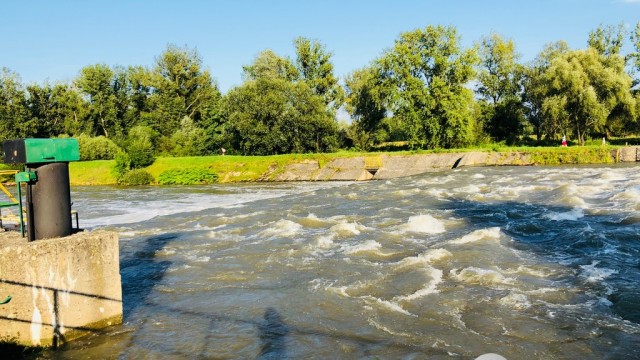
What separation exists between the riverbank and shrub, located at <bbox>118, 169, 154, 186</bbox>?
72 cm

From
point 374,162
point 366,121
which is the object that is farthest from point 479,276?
point 366,121

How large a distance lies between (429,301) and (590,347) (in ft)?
8.75

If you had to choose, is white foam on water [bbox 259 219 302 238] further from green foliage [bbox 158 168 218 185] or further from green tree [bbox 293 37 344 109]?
green tree [bbox 293 37 344 109]

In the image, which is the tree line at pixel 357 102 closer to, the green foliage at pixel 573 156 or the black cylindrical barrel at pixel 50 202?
the green foliage at pixel 573 156

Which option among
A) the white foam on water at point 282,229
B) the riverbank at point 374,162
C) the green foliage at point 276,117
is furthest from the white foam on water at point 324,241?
the green foliage at point 276,117

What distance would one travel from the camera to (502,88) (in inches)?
2372

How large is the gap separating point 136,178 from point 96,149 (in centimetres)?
1365

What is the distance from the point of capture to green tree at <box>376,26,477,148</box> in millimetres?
51188

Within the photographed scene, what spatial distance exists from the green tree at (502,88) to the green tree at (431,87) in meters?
7.76

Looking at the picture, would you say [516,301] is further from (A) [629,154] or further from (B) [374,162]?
(A) [629,154]

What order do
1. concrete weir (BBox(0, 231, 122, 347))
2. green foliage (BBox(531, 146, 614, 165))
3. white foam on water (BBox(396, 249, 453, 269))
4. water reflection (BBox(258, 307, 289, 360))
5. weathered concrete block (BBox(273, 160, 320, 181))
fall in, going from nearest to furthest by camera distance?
concrete weir (BBox(0, 231, 122, 347)) → water reflection (BBox(258, 307, 289, 360)) → white foam on water (BBox(396, 249, 453, 269)) → green foliage (BBox(531, 146, 614, 165)) → weathered concrete block (BBox(273, 160, 320, 181))

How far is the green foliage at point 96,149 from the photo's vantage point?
55.1 m

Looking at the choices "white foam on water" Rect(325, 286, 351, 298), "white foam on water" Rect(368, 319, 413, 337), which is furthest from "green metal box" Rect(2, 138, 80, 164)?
"white foam on water" Rect(368, 319, 413, 337)

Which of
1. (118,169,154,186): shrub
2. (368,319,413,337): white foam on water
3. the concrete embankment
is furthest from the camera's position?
(118,169,154,186): shrub
